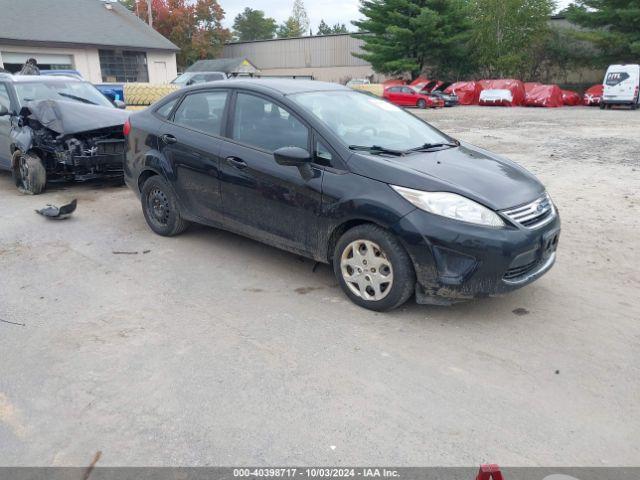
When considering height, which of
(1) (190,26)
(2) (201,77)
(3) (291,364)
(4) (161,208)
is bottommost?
(3) (291,364)

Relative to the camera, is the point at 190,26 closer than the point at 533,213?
No

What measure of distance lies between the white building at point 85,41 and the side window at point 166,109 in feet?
87.5

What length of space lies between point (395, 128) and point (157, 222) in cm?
292

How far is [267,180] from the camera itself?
4.58 m

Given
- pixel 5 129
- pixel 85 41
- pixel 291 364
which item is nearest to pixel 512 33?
pixel 85 41

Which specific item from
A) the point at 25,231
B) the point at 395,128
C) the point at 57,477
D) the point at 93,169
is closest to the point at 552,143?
the point at 395,128

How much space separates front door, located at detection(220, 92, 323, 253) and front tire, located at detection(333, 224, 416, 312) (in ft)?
1.15

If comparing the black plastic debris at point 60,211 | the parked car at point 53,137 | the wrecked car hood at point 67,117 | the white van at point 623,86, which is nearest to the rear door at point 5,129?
the parked car at point 53,137

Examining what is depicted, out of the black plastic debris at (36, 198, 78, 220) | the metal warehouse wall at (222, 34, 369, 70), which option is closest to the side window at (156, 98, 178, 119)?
the black plastic debris at (36, 198, 78, 220)

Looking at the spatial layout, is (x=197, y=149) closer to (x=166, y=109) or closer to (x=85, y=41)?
(x=166, y=109)

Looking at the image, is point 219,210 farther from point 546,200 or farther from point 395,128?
point 546,200

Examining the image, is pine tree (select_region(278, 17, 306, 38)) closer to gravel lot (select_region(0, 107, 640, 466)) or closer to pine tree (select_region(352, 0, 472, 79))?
pine tree (select_region(352, 0, 472, 79))

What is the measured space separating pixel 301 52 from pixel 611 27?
97.8ft

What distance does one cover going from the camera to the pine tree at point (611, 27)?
32.0 meters
